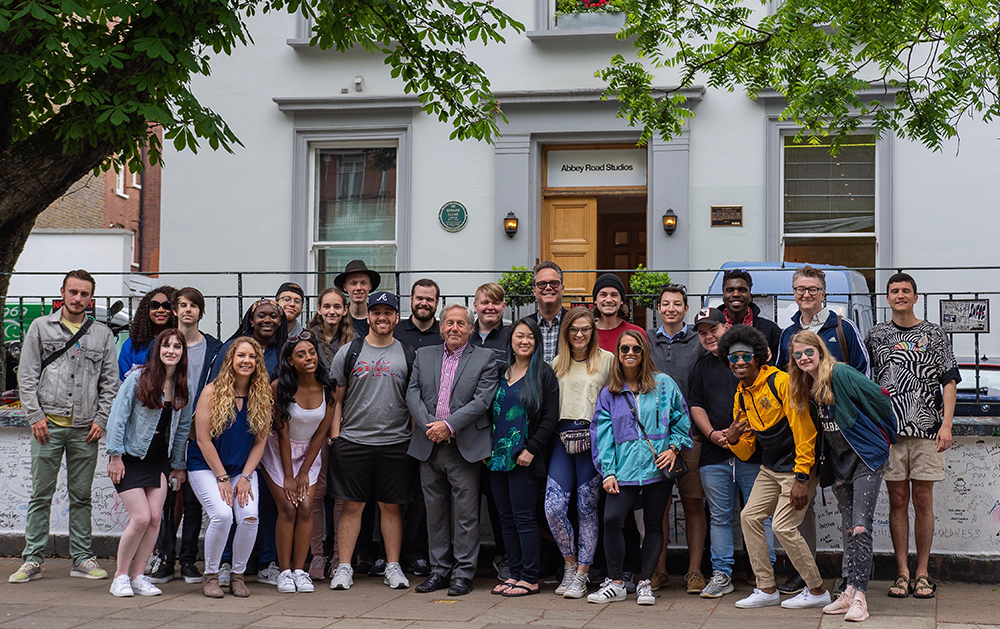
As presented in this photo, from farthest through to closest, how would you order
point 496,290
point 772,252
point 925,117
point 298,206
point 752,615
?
point 298,206, point 772,252, point 925,117, point 496,290, point 752,615

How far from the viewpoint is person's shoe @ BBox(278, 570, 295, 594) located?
6980mm

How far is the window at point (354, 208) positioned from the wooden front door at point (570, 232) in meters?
2.11

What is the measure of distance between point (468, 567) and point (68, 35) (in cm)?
447

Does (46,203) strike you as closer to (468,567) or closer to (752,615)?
(468,567)

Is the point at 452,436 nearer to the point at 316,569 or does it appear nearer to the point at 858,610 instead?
the point at 316,569

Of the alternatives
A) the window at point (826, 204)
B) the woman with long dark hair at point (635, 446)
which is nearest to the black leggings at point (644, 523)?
the woman with long dark hair at point (635, 446)

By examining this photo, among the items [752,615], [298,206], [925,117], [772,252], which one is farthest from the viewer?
[298,206]

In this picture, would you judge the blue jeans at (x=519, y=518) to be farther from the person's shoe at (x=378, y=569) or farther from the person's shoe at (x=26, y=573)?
the person's shoe at (x=26, y=573)

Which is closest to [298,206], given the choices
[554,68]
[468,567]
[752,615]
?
[554,68]

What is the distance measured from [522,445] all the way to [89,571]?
358 centimetres

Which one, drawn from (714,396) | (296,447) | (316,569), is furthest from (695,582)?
(296,447)

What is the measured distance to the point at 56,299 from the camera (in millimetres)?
9172

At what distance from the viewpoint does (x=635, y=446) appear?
6.59 m

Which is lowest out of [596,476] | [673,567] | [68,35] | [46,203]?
[673,567]
